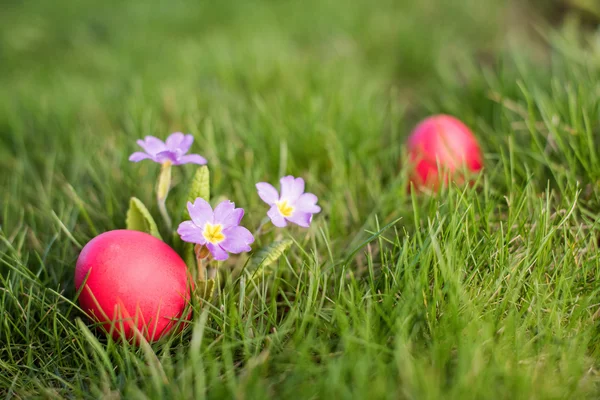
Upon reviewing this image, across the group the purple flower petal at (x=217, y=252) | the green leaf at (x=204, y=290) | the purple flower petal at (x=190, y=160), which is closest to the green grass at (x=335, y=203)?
the green leaf at (x=204, y=290)

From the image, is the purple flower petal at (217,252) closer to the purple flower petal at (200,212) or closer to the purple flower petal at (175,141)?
the purple flower petal at (200,212)

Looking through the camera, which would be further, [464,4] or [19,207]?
[464,4]

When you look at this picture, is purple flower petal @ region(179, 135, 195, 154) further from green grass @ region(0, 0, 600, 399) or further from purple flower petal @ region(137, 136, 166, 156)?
green grass @ region(0, 0, 600, 399)

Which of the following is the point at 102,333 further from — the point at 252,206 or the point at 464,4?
the point at 464,4

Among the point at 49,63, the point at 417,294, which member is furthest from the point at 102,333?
the point at 49,63

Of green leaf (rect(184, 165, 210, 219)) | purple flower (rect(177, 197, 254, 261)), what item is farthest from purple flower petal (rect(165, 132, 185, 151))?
purple flower (rect(177, 197, 254, 261))

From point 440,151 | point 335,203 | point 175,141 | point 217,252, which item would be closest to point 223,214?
point 217,252

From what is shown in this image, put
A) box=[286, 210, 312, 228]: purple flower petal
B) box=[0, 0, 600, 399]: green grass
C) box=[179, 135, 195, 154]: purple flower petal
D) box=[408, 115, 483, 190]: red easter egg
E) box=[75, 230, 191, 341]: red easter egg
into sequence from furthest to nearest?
box=[408, 115, 483, 190]: red easter egg → box=[179, 135, 195, 154]: purple flower petal → box=[286, 210, 312, 228]: purple flower petal → box=[75, 230, 191, 341]: red easter egg → box=[0, 0, 600, 399]: green grass
